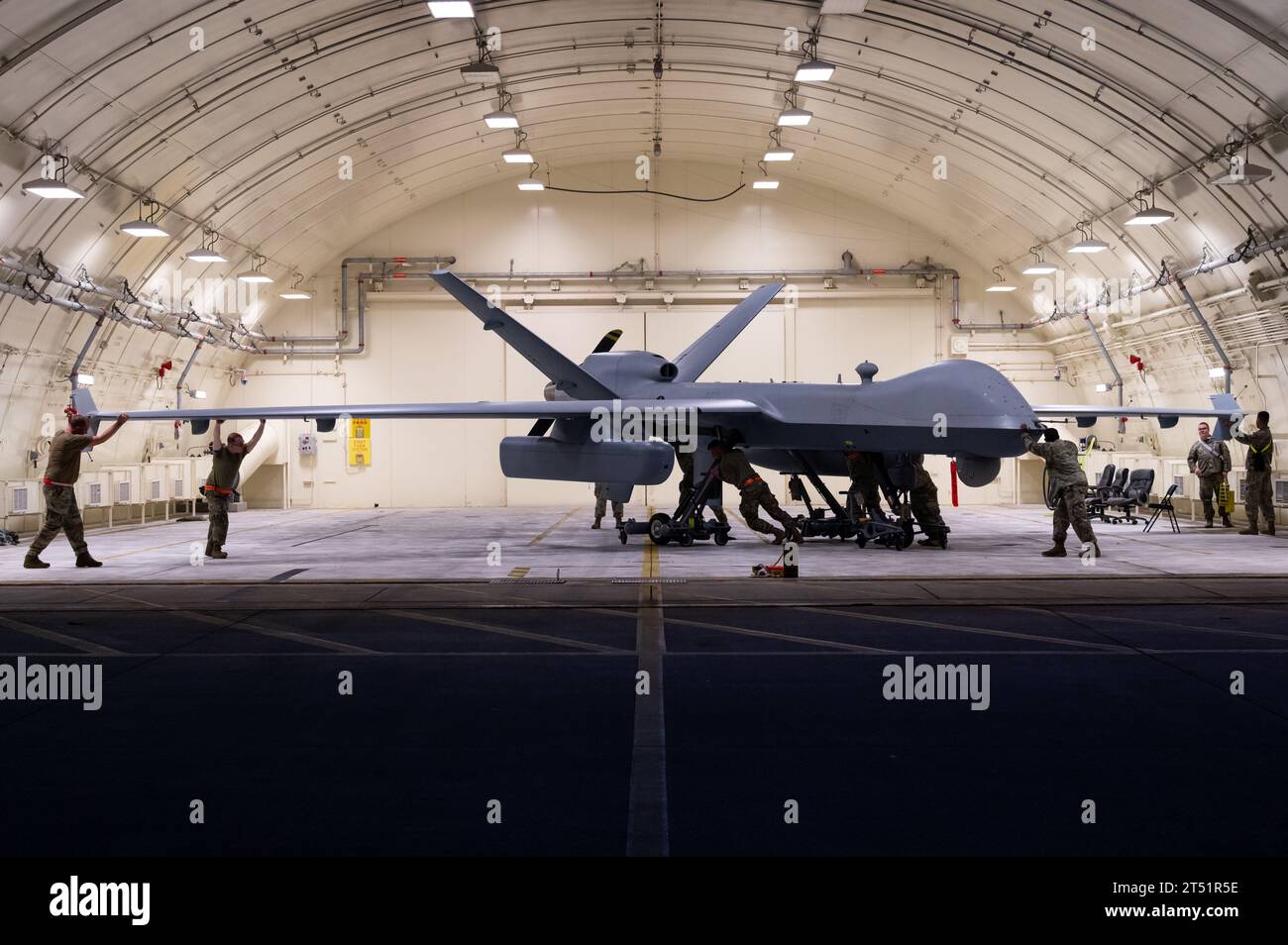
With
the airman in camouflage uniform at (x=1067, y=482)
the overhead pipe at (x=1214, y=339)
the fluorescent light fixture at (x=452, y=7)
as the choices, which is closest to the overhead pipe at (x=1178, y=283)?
the overhead pipe at (x=1214, y=339)

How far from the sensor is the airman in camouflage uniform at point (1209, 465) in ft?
65.9

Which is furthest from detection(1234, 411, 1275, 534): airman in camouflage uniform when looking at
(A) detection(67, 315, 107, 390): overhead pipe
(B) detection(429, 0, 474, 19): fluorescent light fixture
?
(A) detection(67, 315, 107, 390): overhead pipe

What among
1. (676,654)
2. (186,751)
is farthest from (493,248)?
(186,751)

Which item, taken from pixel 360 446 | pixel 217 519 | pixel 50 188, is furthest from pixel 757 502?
pixel 360 446

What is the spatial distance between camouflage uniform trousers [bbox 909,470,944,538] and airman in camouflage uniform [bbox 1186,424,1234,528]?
21.4ft

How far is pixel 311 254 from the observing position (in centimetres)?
2916

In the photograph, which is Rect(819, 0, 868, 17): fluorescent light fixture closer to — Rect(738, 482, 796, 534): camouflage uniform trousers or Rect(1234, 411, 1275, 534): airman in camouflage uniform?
Rect(738, 482, 796, 534): camouflage uniform trousers

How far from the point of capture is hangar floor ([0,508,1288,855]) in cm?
420

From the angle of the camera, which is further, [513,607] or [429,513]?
[429,513]

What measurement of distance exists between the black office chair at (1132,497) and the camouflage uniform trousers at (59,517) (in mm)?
18645

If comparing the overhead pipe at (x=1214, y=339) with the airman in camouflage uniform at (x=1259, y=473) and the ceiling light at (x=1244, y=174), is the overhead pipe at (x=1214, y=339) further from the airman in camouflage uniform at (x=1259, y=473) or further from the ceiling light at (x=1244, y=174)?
the ceiling light at (x=1244, y=174)

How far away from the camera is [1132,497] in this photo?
22078mm

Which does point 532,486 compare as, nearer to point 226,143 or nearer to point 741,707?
point 226,143

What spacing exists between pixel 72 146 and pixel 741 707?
15.9 metres
